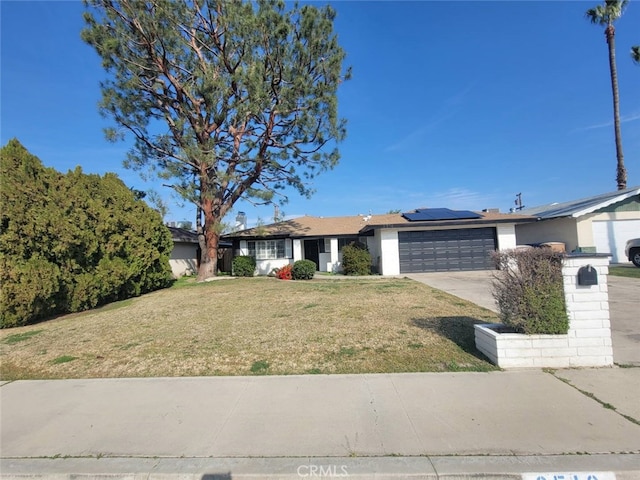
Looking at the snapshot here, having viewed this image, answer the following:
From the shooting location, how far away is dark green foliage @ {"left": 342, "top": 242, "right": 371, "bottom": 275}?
19.7 m

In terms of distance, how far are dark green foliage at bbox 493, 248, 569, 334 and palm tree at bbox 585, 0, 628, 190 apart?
27.6 m

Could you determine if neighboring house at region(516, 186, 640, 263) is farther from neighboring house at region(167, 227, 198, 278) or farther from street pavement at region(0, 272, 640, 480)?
neighboring house at region(167, 227, 198, 278)

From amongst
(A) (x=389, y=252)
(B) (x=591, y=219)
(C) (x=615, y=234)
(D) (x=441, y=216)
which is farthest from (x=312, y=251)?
(C) (x=615, y=234)

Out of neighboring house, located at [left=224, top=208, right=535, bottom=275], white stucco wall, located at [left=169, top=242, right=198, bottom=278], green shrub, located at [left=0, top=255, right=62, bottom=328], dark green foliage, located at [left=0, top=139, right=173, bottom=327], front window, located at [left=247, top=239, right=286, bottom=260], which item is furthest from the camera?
white stucco wall, located at [left=169, top=242, right=198, bottom=278]

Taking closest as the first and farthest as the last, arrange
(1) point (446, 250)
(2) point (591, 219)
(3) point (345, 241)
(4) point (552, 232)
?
(1) point (446, 250)
(2) point (591, 219)
(4) point (552, 232)
(3) point (345, 241)

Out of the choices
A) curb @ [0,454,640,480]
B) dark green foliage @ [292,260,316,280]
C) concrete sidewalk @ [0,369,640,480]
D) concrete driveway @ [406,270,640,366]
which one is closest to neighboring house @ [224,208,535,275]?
dark green foliage @ [292,260,316,280]

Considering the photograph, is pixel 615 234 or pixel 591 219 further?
pixel 615 234

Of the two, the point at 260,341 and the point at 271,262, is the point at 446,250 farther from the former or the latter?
the point at 260,341

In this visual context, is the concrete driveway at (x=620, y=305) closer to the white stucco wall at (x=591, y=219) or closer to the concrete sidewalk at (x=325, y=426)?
the concrete sidewalk at (x=325, y=426)

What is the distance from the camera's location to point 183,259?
25000mm

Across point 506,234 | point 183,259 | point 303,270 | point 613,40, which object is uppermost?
point 613,40

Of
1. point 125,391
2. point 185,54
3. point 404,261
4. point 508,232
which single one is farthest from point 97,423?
point 508,232

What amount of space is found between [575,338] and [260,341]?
490 centimetres

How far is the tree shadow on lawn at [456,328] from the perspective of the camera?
5.55 meters
